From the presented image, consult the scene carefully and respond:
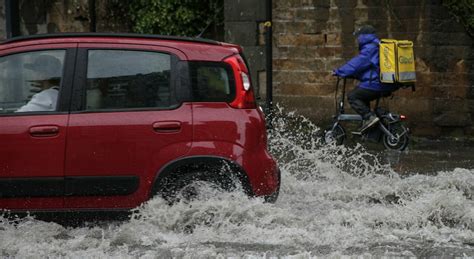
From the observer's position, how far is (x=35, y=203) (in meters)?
6.38

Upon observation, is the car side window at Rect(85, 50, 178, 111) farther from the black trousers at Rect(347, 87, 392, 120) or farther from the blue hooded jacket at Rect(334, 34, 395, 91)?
the black trousers at Rect(347, 87, 392, 120)

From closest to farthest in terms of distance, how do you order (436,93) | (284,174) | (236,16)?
(284,174)
(436,93)
(236,16)

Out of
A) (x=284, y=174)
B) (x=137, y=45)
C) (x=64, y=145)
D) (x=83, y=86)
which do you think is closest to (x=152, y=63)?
(x=137, y=45)

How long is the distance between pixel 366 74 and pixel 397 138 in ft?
3.41

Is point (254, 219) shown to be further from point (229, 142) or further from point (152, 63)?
point (152, 63)

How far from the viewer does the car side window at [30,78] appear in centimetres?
652

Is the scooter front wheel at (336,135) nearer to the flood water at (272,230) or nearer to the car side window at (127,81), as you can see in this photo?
the flood water at (272,230)

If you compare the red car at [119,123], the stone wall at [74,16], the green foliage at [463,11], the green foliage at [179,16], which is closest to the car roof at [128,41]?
the red car at [119,123]

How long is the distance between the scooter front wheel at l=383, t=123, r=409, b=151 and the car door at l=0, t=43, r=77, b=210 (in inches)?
236

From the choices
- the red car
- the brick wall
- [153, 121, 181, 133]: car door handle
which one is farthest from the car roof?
the brick wall

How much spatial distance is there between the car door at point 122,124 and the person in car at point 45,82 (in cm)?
19

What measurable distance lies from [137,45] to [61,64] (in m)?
0.67

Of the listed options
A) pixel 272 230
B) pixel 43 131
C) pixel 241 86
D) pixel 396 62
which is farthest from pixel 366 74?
pixel 43 131

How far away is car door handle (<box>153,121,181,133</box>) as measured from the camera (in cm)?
641
